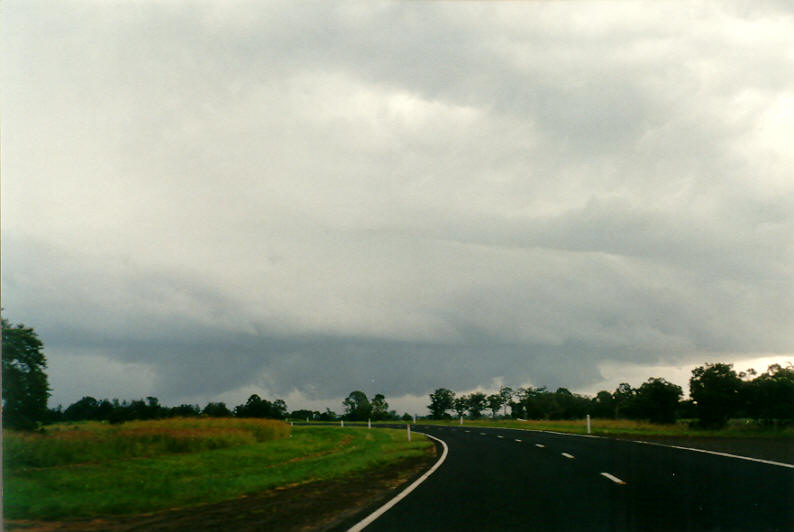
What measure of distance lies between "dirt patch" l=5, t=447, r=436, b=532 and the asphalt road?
79cm

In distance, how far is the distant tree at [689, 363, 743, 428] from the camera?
187ft

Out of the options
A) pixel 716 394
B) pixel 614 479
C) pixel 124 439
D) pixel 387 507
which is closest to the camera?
pixel 387 507

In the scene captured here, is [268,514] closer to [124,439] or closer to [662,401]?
[124,439]

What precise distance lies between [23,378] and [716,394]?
5067cm

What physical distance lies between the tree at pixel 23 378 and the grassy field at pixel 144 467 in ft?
6.91

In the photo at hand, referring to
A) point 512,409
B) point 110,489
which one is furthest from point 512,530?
point 512,409

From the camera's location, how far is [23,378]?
31.7 metres

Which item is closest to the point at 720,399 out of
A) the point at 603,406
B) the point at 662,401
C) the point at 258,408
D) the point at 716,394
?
the point at 716,394

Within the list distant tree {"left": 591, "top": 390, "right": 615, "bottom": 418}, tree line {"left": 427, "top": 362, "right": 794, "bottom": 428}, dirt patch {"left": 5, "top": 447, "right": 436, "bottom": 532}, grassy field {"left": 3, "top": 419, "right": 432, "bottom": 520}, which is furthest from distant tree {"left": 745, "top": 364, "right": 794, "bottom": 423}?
distant tree {"left": 591, "top": 390, "right": 615, "bottom": 418}

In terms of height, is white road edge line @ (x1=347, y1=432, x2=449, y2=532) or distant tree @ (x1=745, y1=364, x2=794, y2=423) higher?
distant tree @ (x1=745, y1=364, x2=794, y2=423)

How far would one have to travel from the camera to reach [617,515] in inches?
415

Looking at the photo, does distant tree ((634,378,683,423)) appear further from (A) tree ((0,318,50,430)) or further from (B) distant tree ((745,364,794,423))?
(A) tree ((0,318,50,430))

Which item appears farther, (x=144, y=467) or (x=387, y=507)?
(x=144, y=467)

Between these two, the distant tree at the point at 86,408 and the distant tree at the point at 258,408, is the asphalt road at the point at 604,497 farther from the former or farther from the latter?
the distant tree at the point at 258,408
